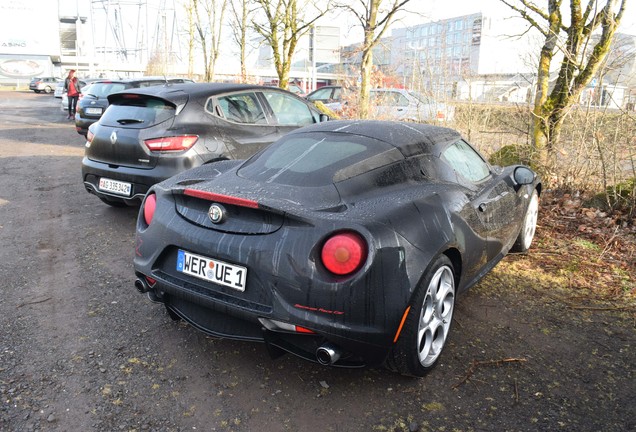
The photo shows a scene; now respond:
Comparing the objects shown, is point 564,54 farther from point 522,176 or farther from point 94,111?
point 94,111

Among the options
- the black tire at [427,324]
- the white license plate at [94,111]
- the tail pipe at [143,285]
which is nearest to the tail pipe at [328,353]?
the black tire at [427,324]

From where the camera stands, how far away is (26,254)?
482 centimetres

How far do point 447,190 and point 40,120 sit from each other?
69.3 ft

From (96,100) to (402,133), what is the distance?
11131mm

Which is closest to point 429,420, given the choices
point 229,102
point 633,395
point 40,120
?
point 633,395

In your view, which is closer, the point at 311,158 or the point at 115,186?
the point at 311,158

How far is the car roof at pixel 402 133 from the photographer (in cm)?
336

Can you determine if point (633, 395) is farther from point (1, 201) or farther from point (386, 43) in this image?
point (386, 43)

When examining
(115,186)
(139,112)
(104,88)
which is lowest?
(115,186)

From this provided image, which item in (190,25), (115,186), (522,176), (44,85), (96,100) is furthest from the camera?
(44,85)

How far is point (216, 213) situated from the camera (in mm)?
2719

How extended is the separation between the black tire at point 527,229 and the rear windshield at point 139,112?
12.5ft

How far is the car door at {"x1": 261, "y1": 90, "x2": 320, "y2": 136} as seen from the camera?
6.57 m

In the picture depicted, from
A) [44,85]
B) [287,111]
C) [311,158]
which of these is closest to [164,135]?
[287,111]
